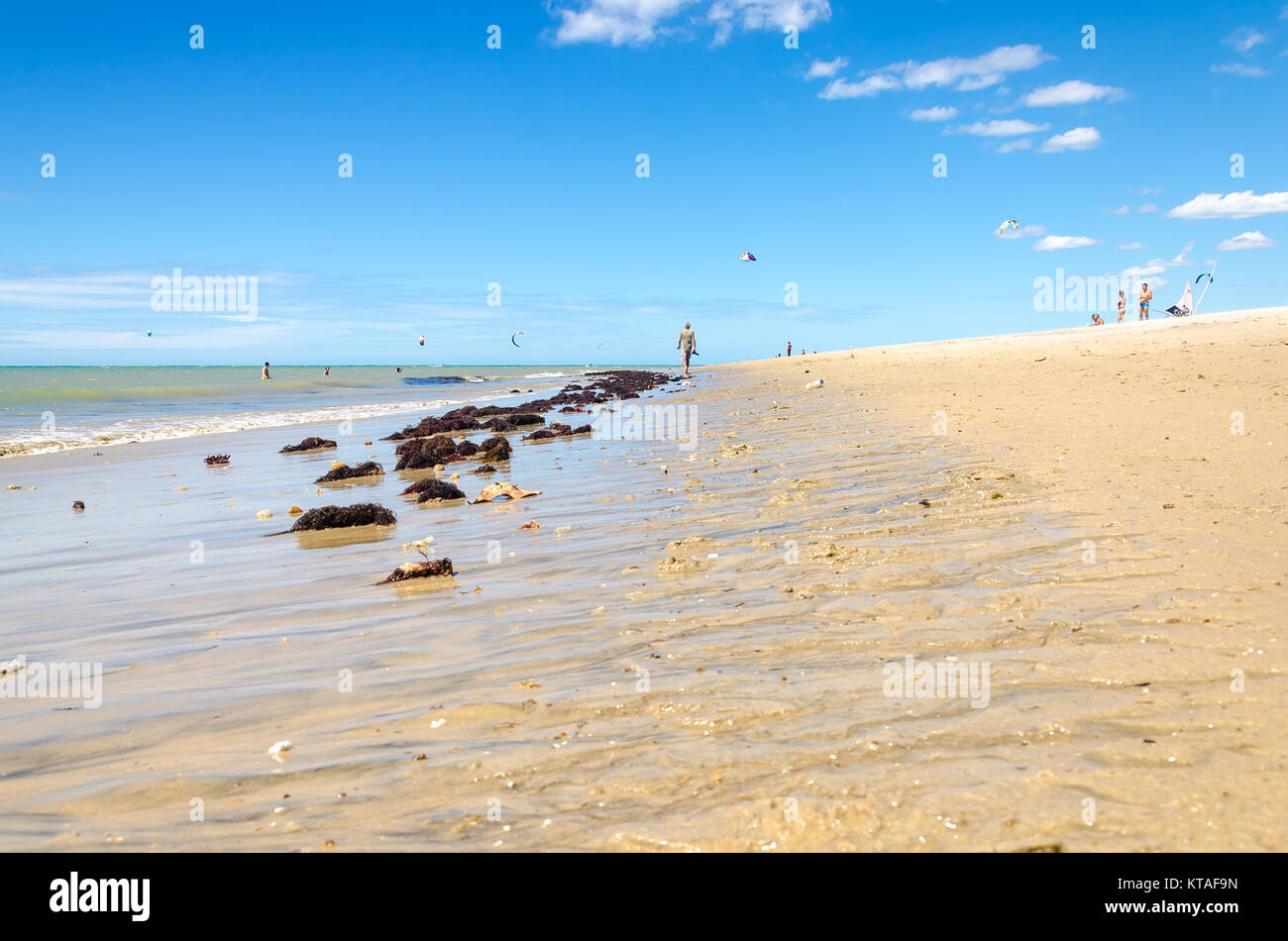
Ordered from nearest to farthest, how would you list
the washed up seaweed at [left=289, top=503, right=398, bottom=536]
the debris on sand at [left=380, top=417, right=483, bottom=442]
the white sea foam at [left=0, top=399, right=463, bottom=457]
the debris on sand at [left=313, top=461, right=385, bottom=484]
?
the washed up seaweed at [left=289, top=503, right=398, bottom=536], the debris on sand at [left=313, top=461, right=385, bottom=484], the debris on sand at [left=380, top=417, right=483, bottom=442], the white sea foam at [left=0, top=399, right=463, bottom=457]

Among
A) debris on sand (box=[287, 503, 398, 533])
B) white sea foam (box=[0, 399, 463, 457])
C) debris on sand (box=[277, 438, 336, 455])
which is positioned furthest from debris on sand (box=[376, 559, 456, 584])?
white sea foam (box=[0, 399, 463, 457])

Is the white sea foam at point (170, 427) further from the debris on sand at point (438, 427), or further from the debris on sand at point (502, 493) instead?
the debris on sand at point (502, 493)

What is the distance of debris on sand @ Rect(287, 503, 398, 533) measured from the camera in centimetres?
880

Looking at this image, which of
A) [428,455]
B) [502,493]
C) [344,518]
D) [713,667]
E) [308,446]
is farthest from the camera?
[308,446]

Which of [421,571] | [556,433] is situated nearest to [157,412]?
[556,433]

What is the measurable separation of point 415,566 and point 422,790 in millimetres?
3516

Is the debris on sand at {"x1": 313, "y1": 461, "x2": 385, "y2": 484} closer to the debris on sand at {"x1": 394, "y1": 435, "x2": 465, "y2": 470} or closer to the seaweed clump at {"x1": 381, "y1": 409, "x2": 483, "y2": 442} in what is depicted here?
the debris on sand at {"x1": 394, "y1": 435, "x2": 465, "y2": 470}

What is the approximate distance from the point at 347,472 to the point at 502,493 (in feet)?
15.6

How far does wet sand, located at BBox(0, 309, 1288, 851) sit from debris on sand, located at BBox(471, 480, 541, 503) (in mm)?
670

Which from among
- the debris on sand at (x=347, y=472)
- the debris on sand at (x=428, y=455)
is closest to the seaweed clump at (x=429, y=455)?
the debris on sand at (x=428, y=455)

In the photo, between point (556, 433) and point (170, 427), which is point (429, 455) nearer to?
point (556, 433)

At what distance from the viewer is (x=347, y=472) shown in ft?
A: 44.2
